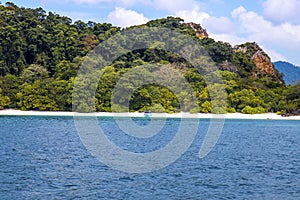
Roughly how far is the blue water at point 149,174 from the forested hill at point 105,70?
92.1ft

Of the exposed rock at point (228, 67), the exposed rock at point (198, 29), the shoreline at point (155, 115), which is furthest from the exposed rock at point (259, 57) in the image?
the shoreline at point (155, 115)

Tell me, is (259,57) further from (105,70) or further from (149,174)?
(149,174)

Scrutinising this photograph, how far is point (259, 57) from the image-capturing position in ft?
275

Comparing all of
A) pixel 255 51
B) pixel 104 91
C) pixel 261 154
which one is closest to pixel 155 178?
pixel 261 154

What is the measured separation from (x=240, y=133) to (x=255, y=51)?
53360 mm

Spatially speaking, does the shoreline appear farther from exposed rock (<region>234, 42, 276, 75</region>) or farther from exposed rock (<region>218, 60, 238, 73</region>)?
exposed rock (<region>234, 42, 276, 75</region>)

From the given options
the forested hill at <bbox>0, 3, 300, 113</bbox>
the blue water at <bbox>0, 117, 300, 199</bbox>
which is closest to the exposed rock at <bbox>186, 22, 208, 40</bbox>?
the forested hill at <bbox>0, 3, 300, 113</bbox>

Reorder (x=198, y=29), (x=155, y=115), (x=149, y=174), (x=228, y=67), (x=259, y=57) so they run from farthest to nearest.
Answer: (x=198, y=29) < (x=259, y=57) < (x=228, y=67) < (x=155, y=115) < (x=149, y=174)

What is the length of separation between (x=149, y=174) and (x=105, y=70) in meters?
41.5

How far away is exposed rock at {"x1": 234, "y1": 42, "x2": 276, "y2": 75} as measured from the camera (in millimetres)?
82050

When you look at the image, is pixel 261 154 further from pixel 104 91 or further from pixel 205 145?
pixel 104 91

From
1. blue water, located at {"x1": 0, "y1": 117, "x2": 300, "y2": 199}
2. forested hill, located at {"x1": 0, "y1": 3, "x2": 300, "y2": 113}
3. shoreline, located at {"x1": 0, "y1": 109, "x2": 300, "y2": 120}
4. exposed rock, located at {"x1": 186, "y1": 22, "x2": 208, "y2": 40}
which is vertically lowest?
blue water, located at {"x1": 0, "y1": 117, "x2": 300, "y2": 199}

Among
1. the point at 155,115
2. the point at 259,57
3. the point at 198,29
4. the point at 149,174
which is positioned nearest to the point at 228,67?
the point at 259,57

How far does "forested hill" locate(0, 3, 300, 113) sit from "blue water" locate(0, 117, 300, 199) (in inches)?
1105
